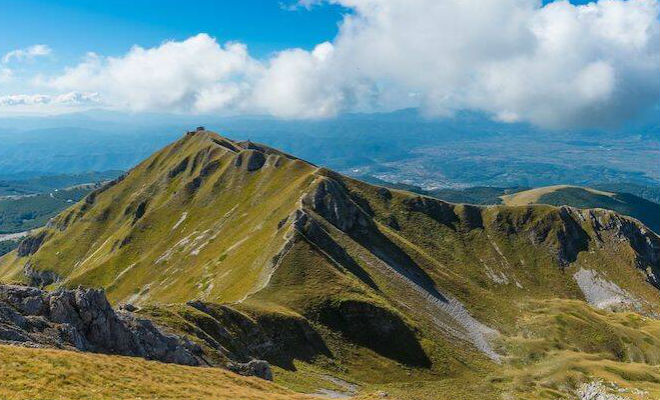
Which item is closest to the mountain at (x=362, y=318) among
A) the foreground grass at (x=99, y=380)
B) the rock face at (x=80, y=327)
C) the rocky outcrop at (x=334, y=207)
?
the rocky outcrop at (x=334, y=207)

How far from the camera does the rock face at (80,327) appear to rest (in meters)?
50.4

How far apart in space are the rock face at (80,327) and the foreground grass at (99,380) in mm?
6418

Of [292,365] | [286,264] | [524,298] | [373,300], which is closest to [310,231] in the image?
[286,264]

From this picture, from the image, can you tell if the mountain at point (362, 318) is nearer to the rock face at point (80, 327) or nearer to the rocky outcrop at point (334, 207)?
the rocky outcrop at point (334, 207)

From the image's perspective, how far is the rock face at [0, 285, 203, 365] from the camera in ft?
165

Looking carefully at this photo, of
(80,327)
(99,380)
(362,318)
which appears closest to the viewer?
(99,380)

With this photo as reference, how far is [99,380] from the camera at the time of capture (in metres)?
41.2

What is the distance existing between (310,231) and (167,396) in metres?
108

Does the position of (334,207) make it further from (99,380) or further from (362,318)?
(99,380)

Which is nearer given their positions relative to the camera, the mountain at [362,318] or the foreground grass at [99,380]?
the foreground grass at [99,380]

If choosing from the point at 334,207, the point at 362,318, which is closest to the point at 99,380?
the point at 362,318

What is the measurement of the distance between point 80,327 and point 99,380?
1944 centimetres

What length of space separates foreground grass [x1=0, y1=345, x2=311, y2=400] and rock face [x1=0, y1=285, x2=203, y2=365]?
6.42 m

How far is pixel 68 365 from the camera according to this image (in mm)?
41531
